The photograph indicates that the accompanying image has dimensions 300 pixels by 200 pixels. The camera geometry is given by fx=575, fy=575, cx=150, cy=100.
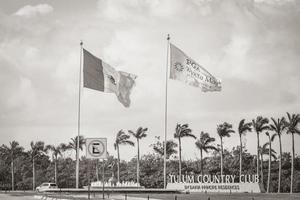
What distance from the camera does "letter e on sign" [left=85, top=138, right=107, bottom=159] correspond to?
2392cm

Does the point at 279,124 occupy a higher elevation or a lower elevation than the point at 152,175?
higher

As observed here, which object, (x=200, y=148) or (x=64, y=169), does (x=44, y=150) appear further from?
(x=200, y=148)

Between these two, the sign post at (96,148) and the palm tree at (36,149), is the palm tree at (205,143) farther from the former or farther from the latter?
the sign post at (96,148)

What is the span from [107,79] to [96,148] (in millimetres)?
21914

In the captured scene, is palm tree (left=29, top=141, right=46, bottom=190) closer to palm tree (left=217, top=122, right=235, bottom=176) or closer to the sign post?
palm tree (left=217, top=122, right=235, bottom=176)

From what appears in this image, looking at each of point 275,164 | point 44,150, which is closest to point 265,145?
point 275,164

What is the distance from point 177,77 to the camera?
43250mm

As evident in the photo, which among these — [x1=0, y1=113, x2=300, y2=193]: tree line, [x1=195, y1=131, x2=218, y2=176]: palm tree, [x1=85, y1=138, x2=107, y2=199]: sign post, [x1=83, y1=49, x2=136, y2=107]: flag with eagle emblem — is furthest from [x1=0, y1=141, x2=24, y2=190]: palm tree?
[x1=85, y1=138, x2=107, y2=199]: sign post

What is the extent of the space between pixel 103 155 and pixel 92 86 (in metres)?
21.3

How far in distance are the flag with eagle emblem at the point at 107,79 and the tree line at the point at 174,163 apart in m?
45.0

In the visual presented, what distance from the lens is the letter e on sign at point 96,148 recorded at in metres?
23.9

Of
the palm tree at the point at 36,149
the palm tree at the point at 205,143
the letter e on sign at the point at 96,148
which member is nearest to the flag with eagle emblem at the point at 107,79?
the letter e on sign at the point at 96,148

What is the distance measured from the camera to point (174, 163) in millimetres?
126562

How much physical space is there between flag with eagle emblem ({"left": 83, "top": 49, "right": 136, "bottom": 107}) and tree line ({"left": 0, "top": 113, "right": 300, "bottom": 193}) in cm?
4505
